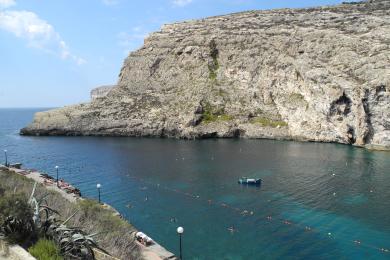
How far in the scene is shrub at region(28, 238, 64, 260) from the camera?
16781 mm

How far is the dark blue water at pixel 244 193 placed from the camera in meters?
39.0

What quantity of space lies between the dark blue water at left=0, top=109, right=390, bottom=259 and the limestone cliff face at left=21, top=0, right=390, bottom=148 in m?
13.0

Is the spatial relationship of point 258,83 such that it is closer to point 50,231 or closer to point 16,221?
point 50,231

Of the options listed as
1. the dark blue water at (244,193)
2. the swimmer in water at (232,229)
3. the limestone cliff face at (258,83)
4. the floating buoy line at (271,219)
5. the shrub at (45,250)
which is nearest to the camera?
the shrub at (45,250)

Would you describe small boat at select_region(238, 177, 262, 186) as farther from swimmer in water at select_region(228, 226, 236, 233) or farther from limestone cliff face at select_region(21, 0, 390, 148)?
limestone cliff face at select_region(21, 0, 390, 148)

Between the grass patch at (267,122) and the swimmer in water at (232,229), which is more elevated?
the grass patch at (267,122)

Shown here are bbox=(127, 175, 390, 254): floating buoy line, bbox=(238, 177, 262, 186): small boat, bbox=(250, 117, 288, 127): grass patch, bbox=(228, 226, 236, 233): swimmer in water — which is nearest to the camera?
bbox=(127, 175, 390, 254): floating buoy line

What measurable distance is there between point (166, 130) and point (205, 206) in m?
75.1

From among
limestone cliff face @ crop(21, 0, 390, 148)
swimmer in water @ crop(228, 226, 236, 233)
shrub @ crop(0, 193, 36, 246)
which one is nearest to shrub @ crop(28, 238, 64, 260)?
shrub @ crop(0, 193, 36, 246)

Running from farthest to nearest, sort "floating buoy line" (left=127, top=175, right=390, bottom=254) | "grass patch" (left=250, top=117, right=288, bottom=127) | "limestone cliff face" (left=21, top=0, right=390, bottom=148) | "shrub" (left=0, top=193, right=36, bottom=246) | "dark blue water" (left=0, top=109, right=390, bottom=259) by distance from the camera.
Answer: "grass patch" (left=250, top=117, right=288, bottom=127), "limestone cliff face" (left=21, top=0, right=390, bottom=148), "dark blue water" (left=0, top=109, right=390, bottom=259), "floating buoy line" (left=127, top=175, right=390, bottom=254), "shrub" (left=0, top=193, right=36, bottom=246)

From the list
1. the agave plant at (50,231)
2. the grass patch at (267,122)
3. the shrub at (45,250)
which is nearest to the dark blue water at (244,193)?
the grass patch at (267,122)

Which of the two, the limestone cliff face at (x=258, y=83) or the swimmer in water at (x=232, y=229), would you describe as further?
the limestone cliff face at (x=258, y=83)

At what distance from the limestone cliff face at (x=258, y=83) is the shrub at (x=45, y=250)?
94567mm

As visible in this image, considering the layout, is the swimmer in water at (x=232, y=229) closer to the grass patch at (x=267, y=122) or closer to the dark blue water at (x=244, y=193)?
the dark blue water at (x=244, y=193)
